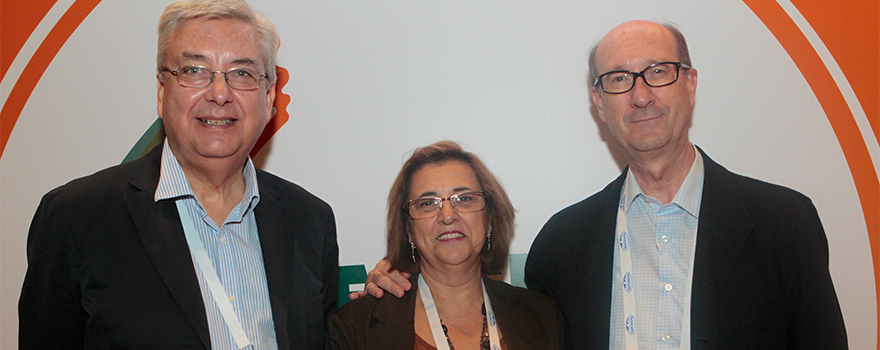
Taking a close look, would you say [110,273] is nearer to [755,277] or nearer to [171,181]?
[171,181]

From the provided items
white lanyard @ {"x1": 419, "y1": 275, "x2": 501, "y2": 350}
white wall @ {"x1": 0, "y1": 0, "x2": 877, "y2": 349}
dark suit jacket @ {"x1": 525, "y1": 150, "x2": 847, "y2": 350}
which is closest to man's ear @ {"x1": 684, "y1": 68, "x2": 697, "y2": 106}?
dark suit jacket @ {"x1": 525, "y1": 150, "x2": 847, "y2": 350}

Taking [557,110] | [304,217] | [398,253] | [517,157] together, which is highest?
[557,110]

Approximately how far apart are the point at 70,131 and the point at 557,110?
270 centimetres

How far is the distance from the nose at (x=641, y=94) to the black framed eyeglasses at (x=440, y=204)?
74 cm

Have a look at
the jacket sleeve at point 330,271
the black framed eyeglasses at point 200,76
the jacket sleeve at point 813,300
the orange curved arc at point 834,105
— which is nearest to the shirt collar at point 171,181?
the black framed eyeglasses at point 200,76

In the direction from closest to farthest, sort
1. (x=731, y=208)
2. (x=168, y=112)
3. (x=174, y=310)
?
(x=174, y=310)
(x=168, y=112)
(x=731, y=208)

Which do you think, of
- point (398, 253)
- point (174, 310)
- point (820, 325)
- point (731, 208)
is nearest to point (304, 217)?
point (398, 253)

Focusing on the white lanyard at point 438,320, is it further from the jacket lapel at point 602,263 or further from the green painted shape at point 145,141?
the green painted shape at point 145,141

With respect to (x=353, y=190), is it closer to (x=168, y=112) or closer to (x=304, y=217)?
(x=304, y=217)

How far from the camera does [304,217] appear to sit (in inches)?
93.7

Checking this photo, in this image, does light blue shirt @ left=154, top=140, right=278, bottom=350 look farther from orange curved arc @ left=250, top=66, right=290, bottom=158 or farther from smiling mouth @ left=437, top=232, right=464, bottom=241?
orange curved arc @ left=250, top=66, right=290, bottom=158

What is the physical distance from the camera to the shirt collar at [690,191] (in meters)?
2.23

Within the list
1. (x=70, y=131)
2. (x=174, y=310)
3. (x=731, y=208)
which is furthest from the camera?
(x=70, y=131)

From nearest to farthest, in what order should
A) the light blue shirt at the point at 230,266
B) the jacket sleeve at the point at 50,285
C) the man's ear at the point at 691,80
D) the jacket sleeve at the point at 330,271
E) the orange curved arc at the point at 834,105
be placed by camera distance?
the jacket sleeve at the point at 50,285, the light blue shirt at the point at 230,266, the man's ear at the point at 691,80, the jacket sleeve at the point at 330,271, the orange curved arc at the point at 834,105
